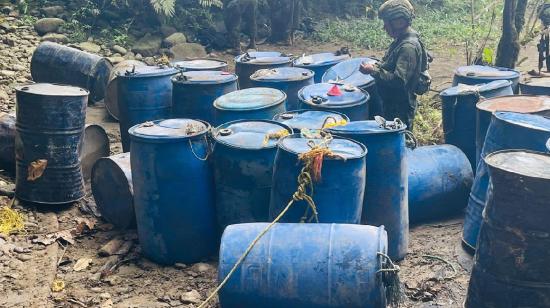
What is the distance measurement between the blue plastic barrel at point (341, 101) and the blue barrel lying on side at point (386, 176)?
2.48 ft

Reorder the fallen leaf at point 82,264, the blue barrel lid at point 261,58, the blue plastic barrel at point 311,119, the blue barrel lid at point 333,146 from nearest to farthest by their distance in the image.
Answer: the blue barrel lid at point 333,146 < the fallen leaf at point 82,264 < the blue plastic barrel at point 311,119 < the blue barrel lid at point 261,58

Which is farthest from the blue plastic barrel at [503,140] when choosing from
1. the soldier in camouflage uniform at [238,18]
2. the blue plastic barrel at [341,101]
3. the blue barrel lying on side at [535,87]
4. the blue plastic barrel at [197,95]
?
the soldier in camouflage uniform at [238,18]

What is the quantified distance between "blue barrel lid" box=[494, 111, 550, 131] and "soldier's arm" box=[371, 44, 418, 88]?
1170mm

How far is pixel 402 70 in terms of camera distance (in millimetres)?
5531

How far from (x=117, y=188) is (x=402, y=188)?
2319 millimetres

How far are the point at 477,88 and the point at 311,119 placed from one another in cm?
170

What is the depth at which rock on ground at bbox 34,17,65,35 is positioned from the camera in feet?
35.9

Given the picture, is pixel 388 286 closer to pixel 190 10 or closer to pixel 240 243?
pixel 240 243

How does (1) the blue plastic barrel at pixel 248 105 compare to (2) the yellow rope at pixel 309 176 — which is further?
(1) the blue plastic barrel at pixel 248 105

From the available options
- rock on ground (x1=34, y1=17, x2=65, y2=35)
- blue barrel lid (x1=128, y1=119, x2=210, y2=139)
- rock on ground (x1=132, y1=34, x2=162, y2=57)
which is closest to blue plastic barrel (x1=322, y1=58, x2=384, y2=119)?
blue barrel lid (x1=128, y1=119, x2=210, y2=139)

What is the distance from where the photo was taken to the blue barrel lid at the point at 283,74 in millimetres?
5977

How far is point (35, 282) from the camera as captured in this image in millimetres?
4344

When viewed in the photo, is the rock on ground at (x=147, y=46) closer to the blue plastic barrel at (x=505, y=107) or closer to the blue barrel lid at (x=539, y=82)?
the blue barrel lid at (x=539, y=82)

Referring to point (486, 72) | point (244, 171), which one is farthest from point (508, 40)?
point (244, 171)
